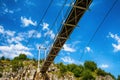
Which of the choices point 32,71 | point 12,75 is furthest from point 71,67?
point 32,71

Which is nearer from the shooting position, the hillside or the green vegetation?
the hillside

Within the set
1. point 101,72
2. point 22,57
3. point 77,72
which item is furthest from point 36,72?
point 22,57

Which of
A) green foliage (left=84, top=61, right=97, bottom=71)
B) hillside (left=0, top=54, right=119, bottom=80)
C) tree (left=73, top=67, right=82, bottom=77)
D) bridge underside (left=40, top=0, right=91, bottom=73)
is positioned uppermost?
green foliage (left=84, top=61, right=97, bottom=71)

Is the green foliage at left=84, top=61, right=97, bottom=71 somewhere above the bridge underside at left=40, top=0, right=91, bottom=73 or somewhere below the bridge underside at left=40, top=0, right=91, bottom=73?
above

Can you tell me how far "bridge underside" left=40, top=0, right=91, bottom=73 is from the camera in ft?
95.2

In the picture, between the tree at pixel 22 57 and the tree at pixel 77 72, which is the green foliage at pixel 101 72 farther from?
the tree at pixel 22 57

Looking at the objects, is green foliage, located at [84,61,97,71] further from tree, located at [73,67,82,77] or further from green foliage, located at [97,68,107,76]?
tree, located at [73,67,82,77]

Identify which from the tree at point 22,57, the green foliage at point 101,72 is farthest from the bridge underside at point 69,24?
A: the tree at point 22,57

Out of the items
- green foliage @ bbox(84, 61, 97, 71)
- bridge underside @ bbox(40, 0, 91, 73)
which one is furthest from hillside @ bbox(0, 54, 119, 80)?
bridge underside @ bbox(40, 0, 91, 73)

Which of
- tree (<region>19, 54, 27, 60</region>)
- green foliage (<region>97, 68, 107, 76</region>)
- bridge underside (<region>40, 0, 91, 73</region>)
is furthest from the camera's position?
tree (<region>19, 54, 27, 60</region>)

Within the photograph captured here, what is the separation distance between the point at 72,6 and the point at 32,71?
4374cm

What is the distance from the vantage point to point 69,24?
32.6 m

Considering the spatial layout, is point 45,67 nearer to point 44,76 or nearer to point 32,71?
point 44,76

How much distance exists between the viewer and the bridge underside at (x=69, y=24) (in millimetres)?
29005
